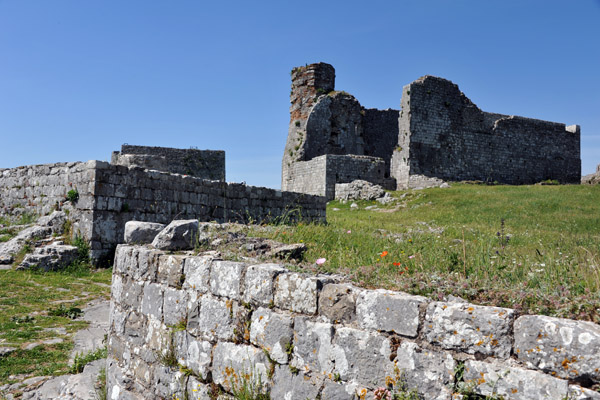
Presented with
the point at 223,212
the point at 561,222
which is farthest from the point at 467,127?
the point at 223,212

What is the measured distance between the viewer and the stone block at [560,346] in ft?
6.21

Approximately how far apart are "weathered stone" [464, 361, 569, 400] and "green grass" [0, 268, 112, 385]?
4499 mm

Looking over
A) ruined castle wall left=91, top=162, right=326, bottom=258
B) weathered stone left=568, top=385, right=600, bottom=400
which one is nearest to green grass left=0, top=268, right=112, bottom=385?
ruined castle wall left=91, top=162, right=326, bottom=258

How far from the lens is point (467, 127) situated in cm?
2895

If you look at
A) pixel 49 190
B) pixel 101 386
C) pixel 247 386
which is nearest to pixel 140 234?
pixel 101 386

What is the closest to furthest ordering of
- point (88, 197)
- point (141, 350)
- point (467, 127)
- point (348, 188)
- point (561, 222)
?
1. point (141, 350)
2. point (88, 197)
3. point (561, 222)
4. point (348, 188)
5. point (467, 127)

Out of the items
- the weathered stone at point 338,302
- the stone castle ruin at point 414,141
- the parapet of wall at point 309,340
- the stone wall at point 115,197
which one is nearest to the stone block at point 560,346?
the parapet of wall at point 309,340

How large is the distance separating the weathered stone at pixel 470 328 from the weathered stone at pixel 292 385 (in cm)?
90

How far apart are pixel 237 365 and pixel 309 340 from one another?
0.81m

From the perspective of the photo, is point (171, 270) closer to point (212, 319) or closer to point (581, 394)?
point (212, 319)

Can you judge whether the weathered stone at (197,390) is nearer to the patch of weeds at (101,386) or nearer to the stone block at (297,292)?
the stone block at (297,292)

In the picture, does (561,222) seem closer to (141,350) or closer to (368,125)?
(141,350)

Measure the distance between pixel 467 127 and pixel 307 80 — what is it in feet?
35.9

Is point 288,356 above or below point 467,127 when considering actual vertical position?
below
